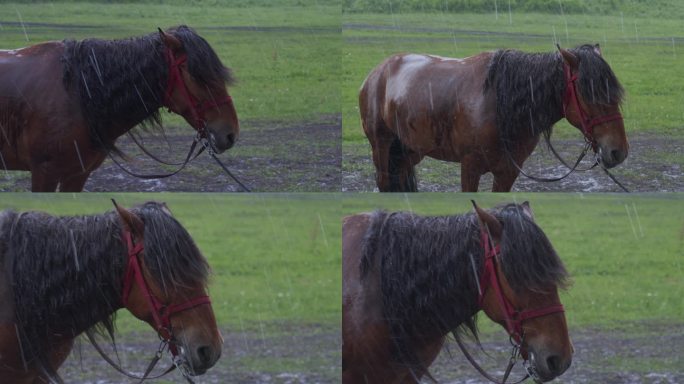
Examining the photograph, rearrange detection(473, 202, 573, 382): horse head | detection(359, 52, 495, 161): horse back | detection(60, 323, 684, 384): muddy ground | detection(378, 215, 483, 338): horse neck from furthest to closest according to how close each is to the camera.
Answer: detection(60, 323, 684, 384): muddy ground
detection(359, 52, 495, 161): horse back
detection(378, 215, 483, 338): horse neck
detection(473, 202, 573, 382): horse head

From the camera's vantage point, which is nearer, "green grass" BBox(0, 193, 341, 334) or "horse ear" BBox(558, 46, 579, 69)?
"horse ear" BBox(558, 46, 579, 69)

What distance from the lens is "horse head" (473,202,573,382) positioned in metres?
3.56

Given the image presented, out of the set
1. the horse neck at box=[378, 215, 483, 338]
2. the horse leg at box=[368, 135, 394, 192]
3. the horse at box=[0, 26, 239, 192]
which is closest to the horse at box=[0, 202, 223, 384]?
the horse at box=[0, 26, 239, 192]

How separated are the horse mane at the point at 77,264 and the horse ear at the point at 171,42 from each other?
0.70 meters

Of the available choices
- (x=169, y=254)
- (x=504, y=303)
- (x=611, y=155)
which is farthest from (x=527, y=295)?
(x=169, y=254)

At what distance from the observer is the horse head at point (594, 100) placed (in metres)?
3.93

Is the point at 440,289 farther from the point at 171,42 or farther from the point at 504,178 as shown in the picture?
the point at 171,42

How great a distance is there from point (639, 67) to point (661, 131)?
31 centimetres

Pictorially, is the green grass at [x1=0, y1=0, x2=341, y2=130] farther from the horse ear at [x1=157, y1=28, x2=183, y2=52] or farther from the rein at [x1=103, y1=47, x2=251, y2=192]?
the horse ear at [x1=157, y1=28, x2=183, y2=52]

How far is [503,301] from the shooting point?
3631 millimetres

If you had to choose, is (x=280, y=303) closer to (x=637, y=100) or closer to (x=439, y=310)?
(x=439, y=310)

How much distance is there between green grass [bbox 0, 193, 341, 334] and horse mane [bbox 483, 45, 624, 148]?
3.19 ft

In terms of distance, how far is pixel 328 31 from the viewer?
4531mm

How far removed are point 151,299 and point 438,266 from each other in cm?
108
